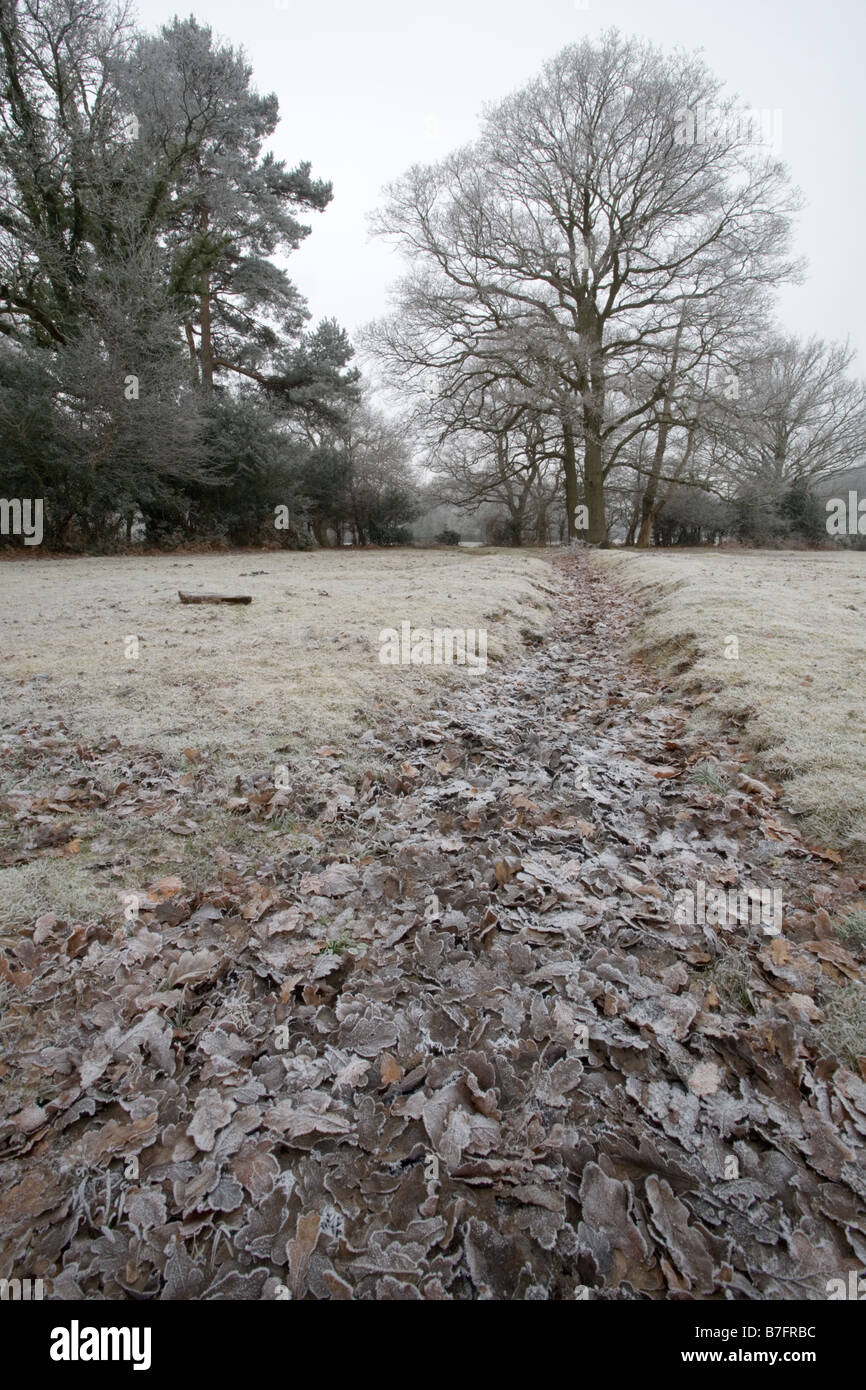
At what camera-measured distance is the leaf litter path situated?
1.53 metres

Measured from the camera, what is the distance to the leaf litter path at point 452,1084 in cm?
153

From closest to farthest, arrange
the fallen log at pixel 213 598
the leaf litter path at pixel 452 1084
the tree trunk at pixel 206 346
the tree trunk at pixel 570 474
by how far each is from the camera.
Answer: the leaf litter path at pixel 452 1084 → the fallen log at pixel 213 598 → the tree trunk at pixel 206 346 → the tree trunk at pixel 570 474

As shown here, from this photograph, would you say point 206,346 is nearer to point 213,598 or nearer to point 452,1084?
point 213,598

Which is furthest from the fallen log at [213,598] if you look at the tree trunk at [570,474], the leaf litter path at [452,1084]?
the tree trunk at [570,474]

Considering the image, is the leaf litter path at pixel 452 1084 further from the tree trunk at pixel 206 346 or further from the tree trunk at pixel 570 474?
the tree trunk at pixel 206 346

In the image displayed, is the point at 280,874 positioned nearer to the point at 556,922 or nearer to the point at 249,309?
the point at 556,922

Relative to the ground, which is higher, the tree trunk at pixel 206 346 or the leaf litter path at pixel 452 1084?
the tree trunk at pixel 206 346

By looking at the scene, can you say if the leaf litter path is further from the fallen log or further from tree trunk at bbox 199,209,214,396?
tree trunk at bbox 199,209,214,396

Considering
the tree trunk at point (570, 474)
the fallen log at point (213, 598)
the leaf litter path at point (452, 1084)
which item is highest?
the tree trunk at point (570, 474)

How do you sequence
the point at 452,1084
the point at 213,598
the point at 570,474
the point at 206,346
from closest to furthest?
the point at 452,1084
the point at 213,598
the point at 206,346
the point at 570,474

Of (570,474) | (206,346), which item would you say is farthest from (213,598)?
(206,346)

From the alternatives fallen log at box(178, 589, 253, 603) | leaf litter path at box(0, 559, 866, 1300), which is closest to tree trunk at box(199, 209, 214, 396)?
fallen log at box(178, 589, 253, 603)

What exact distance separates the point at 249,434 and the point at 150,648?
19.4 m

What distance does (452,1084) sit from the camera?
6.43 feet
